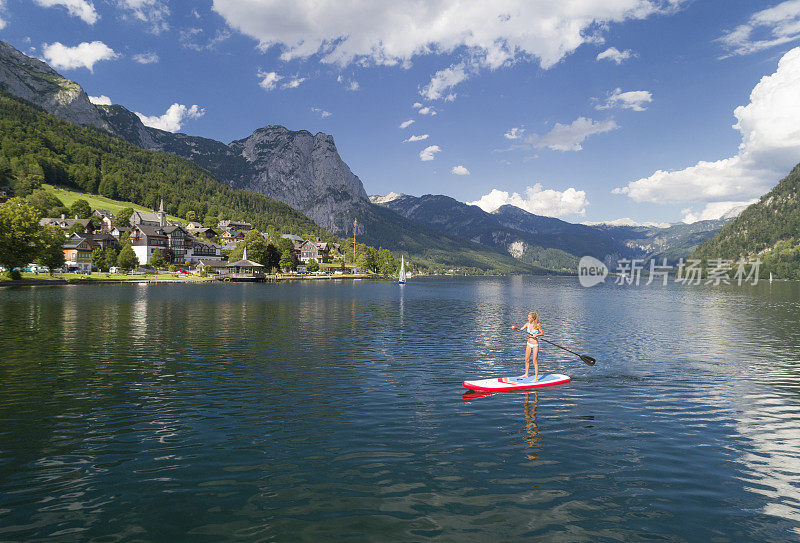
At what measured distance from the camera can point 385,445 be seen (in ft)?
60.8

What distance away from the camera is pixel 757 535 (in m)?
12.1

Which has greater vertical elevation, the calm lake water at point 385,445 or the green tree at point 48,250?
the green tree at point 48,250

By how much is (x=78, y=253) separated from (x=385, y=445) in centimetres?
21223

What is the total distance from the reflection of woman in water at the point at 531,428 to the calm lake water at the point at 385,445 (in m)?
0.13

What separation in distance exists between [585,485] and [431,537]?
649 cm

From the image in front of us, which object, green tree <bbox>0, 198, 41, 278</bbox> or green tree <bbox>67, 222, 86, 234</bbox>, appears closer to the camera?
green tree <bbox>0, 198, 41, 278</bbox>

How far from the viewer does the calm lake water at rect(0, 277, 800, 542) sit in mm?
12609

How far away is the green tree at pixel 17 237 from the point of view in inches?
4220

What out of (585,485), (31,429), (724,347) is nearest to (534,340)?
(585,485)

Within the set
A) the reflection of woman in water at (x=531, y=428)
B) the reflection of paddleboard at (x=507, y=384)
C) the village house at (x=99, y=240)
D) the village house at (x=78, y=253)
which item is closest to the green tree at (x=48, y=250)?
the village house at (x=78, y=253)

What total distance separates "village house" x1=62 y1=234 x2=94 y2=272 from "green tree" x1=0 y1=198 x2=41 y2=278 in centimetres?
6678

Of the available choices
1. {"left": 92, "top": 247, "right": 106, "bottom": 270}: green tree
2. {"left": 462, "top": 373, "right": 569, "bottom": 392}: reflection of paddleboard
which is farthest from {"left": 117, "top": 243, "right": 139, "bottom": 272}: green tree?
{"left": 462, "top": 373, "right": 569, "bottom": 392}: reflection of paddleboard

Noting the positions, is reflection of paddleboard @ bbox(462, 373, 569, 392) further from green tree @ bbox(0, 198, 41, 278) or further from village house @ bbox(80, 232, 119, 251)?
village house @ bbox(80, 232, 119, 251)

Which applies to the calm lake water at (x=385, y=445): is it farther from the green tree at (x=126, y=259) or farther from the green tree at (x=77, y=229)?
the green tree at (x=77, y=229)
